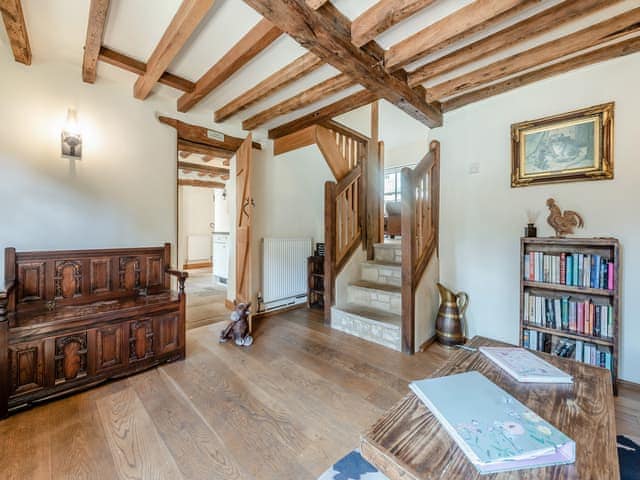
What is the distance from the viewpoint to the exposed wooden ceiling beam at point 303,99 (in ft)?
8.10

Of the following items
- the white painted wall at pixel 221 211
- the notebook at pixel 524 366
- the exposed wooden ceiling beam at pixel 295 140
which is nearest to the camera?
the notebook at pixel 524 366

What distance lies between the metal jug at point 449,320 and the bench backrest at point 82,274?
9.12ft

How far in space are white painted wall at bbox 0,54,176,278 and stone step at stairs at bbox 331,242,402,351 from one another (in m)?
2.14

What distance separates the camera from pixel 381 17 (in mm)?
1605

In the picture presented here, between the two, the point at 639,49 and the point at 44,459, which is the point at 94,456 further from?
the point at 639,49

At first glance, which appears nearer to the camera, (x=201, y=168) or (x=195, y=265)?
(x=201, y=168)

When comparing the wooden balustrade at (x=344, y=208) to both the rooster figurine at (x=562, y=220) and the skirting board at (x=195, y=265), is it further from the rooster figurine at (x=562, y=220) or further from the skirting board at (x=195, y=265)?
the skirting board at (x=195, y=265)

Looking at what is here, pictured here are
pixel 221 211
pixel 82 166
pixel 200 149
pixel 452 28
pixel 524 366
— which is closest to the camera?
pixel 524 366

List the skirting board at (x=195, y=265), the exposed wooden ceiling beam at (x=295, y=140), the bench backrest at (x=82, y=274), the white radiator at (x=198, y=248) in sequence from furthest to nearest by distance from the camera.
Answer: the white radiator at (x=198, y=248) → the skirting board at (x=195, y=265) → the exposed wooden ceiling beam at (x=295, y=140) → the bench backrest at (x=82, y=274)

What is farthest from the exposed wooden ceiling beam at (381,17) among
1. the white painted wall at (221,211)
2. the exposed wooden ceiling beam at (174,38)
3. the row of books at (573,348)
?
the white painted wall at (221,211)

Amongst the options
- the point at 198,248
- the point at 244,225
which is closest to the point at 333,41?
the point at 244,225

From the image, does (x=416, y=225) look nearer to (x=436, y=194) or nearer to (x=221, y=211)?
(x=436, y=194)

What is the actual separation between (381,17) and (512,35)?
3.11 feet

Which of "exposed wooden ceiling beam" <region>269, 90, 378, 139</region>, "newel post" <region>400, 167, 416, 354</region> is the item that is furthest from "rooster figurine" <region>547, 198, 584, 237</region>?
"exposed wooden ceiling beam" <region>269, 90, 378, 139</region>
